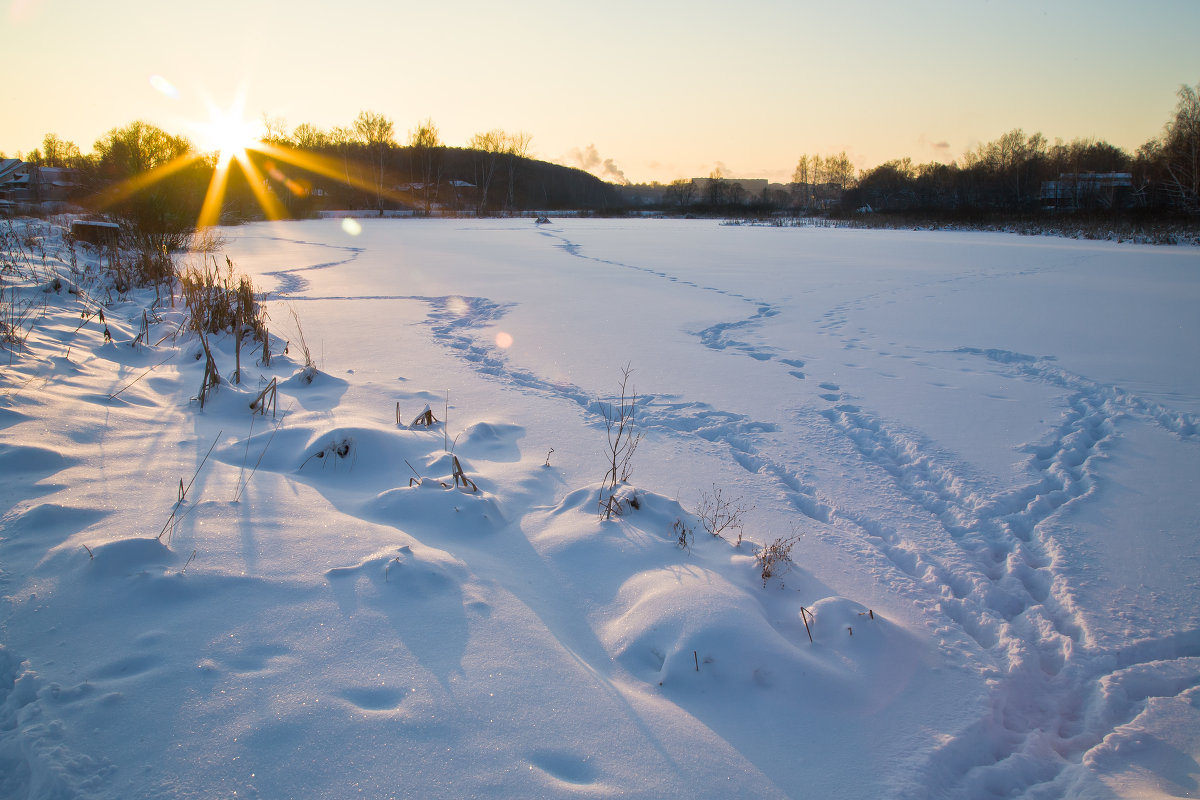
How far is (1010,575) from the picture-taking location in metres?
2.31

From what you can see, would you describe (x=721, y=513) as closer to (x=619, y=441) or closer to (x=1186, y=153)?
(x=619, y=441)

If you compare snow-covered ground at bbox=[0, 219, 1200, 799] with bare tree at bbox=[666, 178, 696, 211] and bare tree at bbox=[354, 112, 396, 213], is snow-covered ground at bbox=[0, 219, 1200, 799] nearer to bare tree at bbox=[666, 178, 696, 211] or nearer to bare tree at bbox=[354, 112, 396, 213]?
bare tree at bbox=[354, 112, 396, 213]

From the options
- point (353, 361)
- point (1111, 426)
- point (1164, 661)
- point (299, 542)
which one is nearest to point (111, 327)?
point (353, 361)

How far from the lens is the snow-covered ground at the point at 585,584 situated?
132cm

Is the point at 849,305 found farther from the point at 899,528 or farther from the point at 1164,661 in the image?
the point at 1164,661

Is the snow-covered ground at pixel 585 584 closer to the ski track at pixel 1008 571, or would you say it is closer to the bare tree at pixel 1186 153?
the ski track at pixel 1008 571

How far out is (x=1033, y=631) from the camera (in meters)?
2.04

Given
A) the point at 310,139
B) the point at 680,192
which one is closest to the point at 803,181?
the point at 680,192

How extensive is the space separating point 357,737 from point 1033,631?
220 centimetres

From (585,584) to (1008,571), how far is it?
1717mm

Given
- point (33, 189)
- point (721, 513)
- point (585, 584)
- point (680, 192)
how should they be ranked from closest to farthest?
1. point (585, 584)
2. point (721, 513)
3. point (33, 189)
4. point (680, 192)

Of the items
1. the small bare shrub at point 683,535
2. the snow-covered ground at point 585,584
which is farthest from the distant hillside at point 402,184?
the small bare shrub at point 683,535

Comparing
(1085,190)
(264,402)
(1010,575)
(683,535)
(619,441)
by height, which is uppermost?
(1085,190)

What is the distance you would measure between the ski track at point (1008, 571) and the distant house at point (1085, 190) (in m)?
41.3
